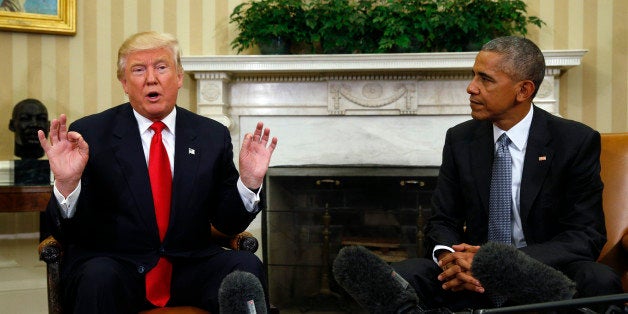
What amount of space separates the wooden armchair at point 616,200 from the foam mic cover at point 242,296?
4.97ft

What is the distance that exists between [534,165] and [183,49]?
8.53 ft

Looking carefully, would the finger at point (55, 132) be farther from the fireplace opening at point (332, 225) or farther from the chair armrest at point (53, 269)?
the fireplace opening at point (332, 225)

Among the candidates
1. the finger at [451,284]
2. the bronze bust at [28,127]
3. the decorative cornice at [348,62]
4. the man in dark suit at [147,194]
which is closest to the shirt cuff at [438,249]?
the finger at [451,284]

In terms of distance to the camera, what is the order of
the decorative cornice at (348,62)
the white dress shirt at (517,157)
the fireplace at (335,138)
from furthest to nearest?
the fireplace at (335,138)
the decorative cornice at (348,62)
the white dress shirt at (517,157)

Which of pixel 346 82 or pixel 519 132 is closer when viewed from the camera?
pixel 519 132

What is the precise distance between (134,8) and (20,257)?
1658 mm

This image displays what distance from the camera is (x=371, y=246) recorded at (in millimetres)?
3867

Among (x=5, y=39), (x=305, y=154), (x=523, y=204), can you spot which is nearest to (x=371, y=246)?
(x=305, y=154)

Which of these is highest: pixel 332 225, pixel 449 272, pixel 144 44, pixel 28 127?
pixel 144 44

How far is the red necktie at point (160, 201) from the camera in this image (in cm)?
206

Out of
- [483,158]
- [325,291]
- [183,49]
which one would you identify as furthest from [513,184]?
[183,49]

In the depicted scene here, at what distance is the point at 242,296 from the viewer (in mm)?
1249

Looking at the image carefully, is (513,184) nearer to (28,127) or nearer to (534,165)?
(534,165)

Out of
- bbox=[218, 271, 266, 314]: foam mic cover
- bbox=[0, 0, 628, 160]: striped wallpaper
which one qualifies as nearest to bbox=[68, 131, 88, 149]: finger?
bbox=[218, 271, 266, 314]: foam mic cover
